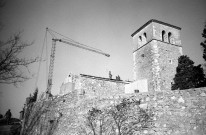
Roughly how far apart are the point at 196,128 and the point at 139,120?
7.31 ft

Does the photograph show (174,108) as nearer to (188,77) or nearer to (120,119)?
(120,119)

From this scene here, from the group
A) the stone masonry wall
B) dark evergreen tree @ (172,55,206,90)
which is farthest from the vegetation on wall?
dark evergreen tree @ (172,55,206,90)

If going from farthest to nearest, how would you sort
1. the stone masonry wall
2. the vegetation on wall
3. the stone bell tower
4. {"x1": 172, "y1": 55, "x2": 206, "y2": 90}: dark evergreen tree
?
the stone bell tower → {"x1": 172, "y1": 55, "x2": 206, "y2": 90}: dark evergreen tree → the vegetation on wall → the stone masonry wall

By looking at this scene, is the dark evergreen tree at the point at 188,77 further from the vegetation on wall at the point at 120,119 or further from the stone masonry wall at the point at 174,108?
the vegetation on wall at the point at 120,119

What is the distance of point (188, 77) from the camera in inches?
606

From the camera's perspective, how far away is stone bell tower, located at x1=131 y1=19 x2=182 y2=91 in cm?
1761

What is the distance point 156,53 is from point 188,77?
4.88 metres

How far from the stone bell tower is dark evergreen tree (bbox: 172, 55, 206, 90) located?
1484 millimetres

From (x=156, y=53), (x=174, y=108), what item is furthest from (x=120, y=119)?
(x=156, y=53)

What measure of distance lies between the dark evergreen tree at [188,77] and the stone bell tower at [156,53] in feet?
4.87

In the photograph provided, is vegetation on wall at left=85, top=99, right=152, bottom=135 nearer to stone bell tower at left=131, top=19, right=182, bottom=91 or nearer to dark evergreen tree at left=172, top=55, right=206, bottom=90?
dark evergreen tree at left=172, top=55, right=206, bottom=90

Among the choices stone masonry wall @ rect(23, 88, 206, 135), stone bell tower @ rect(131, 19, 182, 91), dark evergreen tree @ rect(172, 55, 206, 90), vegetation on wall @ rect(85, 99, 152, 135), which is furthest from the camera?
stone bell tower @ rect(131, 19, 182, 91)

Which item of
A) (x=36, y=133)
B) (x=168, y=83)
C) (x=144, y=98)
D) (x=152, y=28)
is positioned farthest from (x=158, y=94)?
(x=152, y=28)

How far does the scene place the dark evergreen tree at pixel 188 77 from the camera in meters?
15.0
